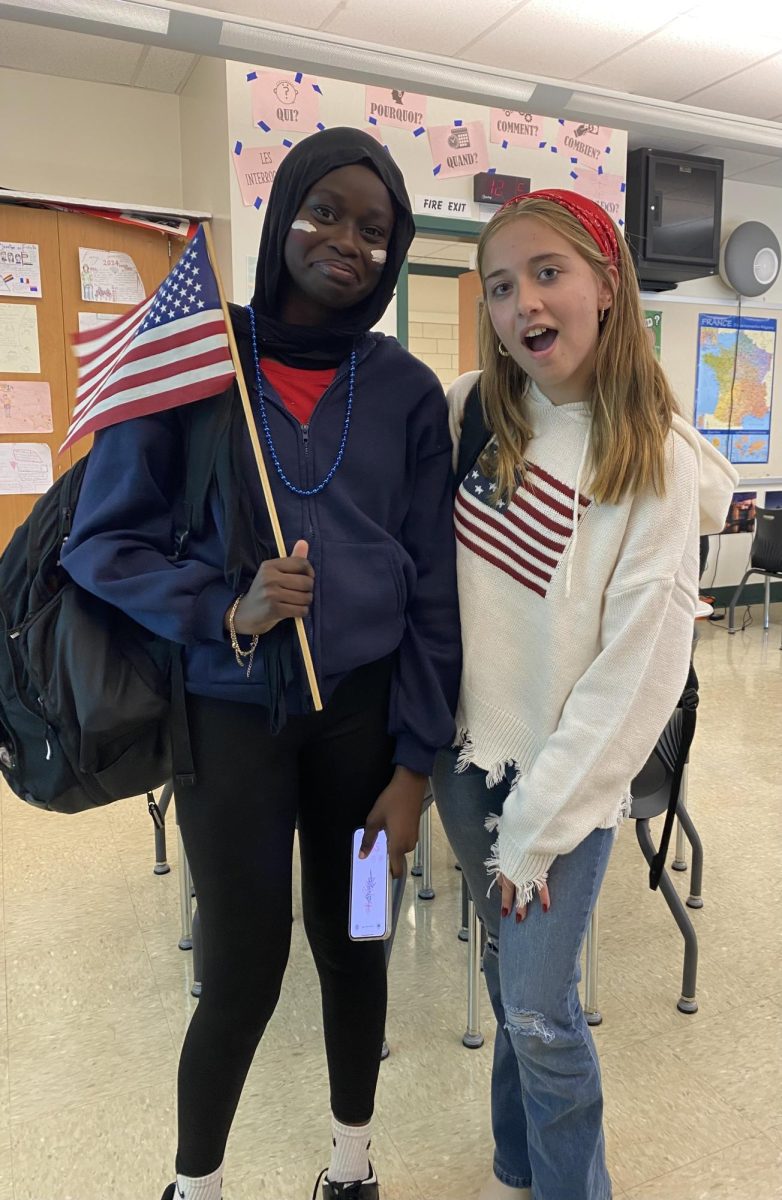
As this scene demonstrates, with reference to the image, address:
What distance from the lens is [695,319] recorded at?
19.1ft

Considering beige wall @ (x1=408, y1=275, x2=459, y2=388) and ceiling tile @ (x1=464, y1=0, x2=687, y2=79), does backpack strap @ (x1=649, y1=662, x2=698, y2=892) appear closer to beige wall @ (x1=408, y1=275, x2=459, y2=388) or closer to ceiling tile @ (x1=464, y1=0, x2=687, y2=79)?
ceiling tile @ (x1=464, y1=0, x2=687, y2=79)

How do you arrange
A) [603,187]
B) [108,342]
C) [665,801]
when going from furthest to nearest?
1. [603,187]
2. [665,801]
3. [108,342]

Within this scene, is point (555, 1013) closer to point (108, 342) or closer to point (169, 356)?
point (169, 356)

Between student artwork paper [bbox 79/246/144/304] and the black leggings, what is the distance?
3.47m

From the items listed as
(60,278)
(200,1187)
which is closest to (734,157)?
(60,278)

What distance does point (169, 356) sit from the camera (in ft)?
3.46

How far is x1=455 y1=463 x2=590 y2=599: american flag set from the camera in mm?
1088

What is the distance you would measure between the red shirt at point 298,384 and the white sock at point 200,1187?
1.04m

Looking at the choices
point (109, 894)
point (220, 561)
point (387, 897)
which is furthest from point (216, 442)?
point (109, 894)

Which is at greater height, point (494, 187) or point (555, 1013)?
point (494, 187)

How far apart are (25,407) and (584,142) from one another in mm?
3038

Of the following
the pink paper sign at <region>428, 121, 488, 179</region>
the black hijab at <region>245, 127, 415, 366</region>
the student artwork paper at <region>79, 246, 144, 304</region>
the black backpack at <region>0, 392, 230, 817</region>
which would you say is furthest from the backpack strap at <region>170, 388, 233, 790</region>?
the pink paper sign at <region>428, 121, 488, 179</region>

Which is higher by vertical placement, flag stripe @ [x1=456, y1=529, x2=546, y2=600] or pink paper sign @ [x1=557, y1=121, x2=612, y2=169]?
pink paper sign @ [x1=557, y1=121, x2=612, y2=169]

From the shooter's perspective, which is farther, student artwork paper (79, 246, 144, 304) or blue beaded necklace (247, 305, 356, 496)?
student artwork paper (79, 246, 144, 304)
